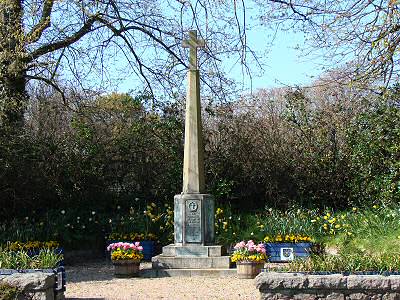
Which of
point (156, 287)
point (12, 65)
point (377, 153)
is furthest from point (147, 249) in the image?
Answer: point (377, 153)

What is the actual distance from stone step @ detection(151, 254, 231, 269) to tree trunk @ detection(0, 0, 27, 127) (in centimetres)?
435

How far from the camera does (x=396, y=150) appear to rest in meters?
12.7

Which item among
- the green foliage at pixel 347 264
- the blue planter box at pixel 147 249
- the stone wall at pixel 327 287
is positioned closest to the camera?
the stone wall at pixel 327 287

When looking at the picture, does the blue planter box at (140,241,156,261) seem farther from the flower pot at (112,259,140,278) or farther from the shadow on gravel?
the flower pot at (112,259,140,278)

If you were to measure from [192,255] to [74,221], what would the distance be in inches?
131

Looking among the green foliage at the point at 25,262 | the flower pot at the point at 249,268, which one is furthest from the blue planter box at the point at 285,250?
the green foliage at the point at 25,262

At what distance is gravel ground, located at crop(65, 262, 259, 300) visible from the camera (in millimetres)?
8352

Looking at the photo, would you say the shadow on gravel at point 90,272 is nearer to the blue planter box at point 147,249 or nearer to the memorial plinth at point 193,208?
the blue planter box at point 147,249

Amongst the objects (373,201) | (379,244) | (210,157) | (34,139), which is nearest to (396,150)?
(373,201)

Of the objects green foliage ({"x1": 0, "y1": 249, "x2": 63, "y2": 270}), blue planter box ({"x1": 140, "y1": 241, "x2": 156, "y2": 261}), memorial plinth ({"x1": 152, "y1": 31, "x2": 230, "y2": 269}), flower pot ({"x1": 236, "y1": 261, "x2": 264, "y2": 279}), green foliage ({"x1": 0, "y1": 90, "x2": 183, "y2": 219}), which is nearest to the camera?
green foliage ({"x1": 0, "y1": 249, "x2": 63, "y2": 270})

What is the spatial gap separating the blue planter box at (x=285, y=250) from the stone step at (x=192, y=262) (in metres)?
1.27

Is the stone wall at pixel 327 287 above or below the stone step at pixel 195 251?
below

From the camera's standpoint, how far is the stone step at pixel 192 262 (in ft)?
34.9

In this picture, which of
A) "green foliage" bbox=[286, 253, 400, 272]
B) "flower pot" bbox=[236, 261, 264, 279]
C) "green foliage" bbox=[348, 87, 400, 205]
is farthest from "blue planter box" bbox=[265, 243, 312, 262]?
"green foliage" bbox=[286, 253, 400, 272]
